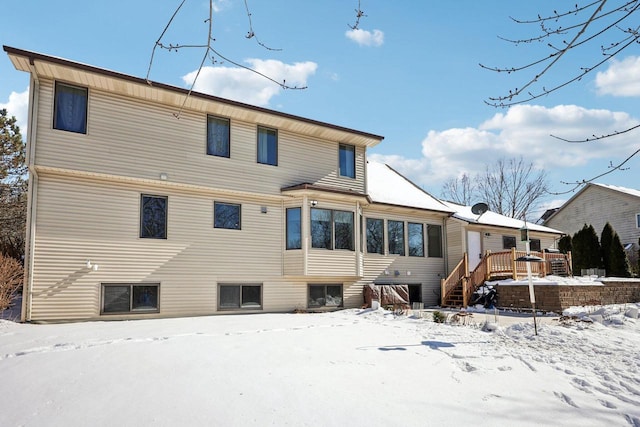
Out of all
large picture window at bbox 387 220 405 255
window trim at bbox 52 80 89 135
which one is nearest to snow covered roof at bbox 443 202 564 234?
large picture window at bbox 387 220 405 255

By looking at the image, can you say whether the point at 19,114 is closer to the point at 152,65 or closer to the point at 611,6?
the point at 152,65

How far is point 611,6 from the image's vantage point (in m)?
4.07

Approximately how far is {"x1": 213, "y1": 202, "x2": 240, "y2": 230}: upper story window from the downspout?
4308 mm

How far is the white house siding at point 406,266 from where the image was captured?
53.4 ft

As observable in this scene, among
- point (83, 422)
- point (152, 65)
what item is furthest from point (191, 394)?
point (152, 65)

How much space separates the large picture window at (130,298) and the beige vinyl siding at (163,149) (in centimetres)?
277

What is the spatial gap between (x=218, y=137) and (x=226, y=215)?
221 cm

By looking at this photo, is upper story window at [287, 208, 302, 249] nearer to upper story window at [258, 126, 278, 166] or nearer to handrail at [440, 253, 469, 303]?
upper story window at [258, 126, 278, 166]

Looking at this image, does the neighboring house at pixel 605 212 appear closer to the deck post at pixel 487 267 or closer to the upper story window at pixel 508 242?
the upper story window at pixel 508 242

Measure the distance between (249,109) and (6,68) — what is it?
5.70 meters

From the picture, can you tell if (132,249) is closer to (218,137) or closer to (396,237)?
(218,137)

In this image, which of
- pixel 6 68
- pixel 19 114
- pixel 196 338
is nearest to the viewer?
pixel 196 338

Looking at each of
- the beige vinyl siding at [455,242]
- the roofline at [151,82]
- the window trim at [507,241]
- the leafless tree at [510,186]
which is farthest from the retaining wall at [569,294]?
the leafless tree at [510,186]

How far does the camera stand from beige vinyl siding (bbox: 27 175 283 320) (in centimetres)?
1068
